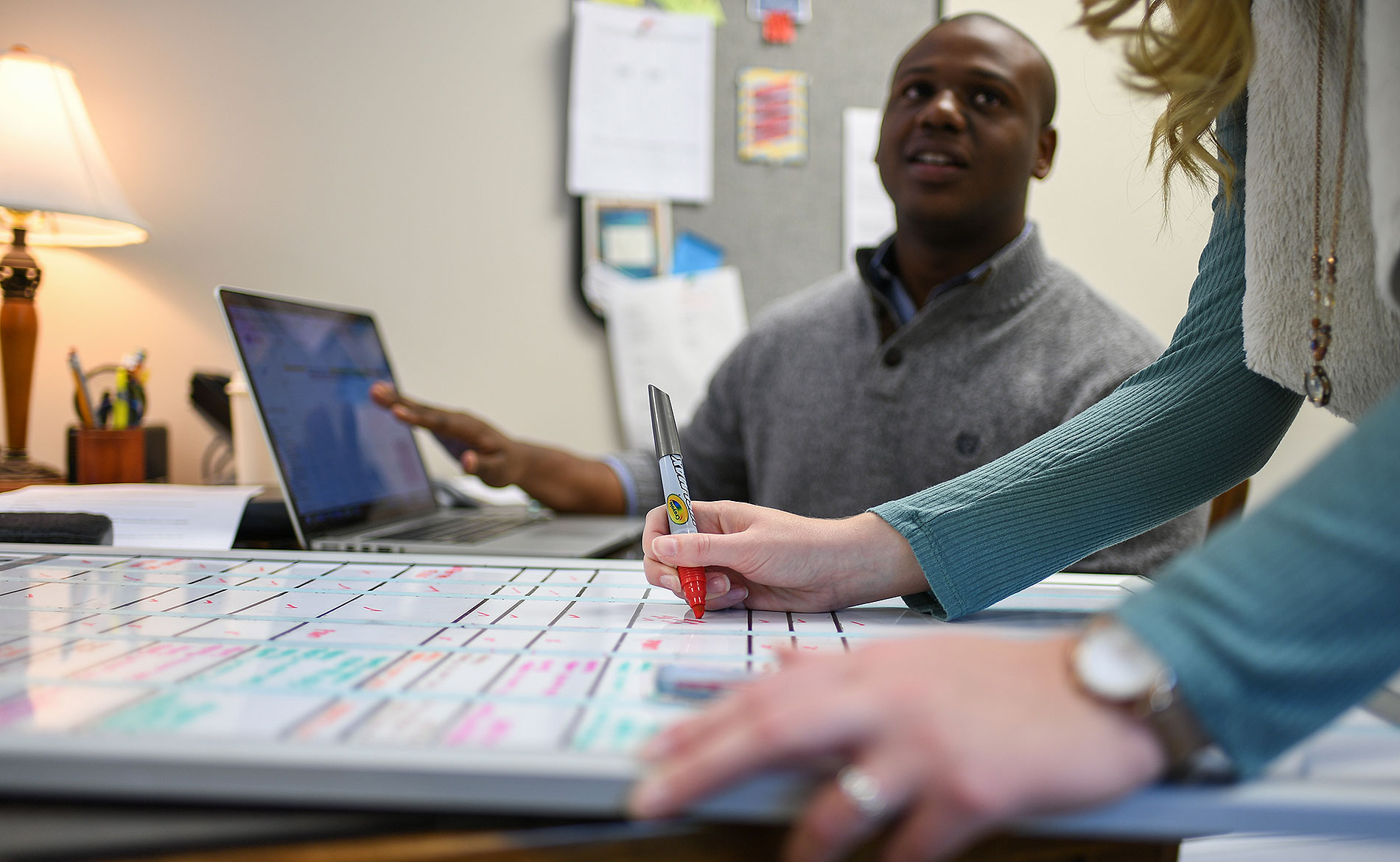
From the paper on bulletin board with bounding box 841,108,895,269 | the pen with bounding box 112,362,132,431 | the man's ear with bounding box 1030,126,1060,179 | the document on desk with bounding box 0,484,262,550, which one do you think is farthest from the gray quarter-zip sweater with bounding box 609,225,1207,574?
the pen with bounding box 112,362,132,431

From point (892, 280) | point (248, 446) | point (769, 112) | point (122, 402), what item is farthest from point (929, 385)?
point (122, 402)

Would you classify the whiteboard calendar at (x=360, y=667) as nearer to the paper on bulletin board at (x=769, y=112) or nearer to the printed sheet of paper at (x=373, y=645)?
the printed sheet of paper at (x=373, y=645)

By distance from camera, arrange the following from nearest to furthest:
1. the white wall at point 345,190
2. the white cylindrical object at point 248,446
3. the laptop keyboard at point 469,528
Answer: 1. the laptop keyboard at point 469,528
2. the white cylindrical object at point 248,446
3. the white wall at point 345,190

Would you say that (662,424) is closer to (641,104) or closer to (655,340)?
(655,340)

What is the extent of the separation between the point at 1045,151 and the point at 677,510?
0.94 metres

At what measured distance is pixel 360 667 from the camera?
14.3 inches

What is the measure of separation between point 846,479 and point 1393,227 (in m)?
0.77

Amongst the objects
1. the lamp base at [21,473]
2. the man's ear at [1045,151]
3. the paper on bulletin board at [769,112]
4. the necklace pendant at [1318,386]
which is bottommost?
the lamp base at [21,473]

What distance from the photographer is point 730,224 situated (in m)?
1.46

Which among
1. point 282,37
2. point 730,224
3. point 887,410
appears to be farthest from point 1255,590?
point 282,37

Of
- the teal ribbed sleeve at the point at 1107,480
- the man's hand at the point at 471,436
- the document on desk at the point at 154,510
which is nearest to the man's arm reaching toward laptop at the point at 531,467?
the man's hand at the point at 471,436

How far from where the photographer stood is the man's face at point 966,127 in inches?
42.1

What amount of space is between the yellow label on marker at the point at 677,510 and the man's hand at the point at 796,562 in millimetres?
→ 18

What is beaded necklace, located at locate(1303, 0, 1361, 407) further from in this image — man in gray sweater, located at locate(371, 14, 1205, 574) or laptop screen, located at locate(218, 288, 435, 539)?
laptop screen, located at locate(218, 288, 435, 539)
